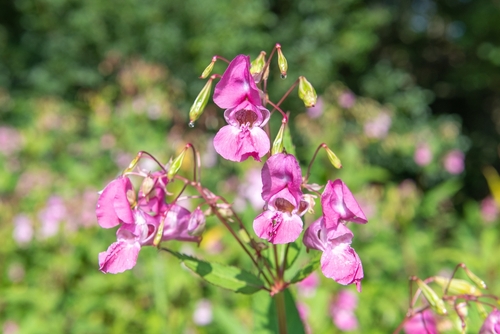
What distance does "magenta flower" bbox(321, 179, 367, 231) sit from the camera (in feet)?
2.67

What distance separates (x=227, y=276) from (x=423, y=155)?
310 centimetres

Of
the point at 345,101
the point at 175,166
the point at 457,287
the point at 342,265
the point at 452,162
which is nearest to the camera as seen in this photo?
the point at 342,265

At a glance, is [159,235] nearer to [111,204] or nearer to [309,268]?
[111,204]

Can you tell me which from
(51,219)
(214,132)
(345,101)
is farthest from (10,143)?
(345,101)

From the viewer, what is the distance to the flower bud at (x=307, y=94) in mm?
869

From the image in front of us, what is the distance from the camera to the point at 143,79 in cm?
415

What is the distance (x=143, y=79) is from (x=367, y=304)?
2729 millimetres

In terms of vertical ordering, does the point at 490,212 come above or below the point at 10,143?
above

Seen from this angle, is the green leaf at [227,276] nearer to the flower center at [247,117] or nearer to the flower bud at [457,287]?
the flower center at [247,117]

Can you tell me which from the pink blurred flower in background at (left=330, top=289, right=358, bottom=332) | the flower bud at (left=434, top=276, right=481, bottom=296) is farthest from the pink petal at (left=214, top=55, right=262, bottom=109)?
the pink blurred flower in background at (left=330, top=289, right=358, bottom=332)

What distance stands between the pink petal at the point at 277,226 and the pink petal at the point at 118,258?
9.4 inches

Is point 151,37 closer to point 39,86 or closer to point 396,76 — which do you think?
point 39,86

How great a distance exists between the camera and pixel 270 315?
114 cm

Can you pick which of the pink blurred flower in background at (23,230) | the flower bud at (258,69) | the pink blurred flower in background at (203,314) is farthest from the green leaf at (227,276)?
the pink blurred flower in background at (23,230)
